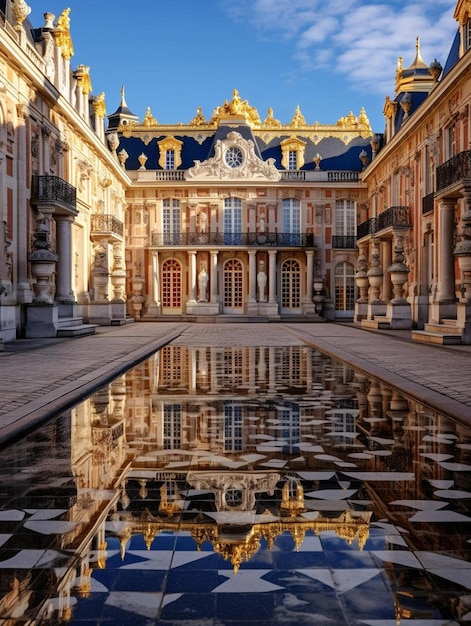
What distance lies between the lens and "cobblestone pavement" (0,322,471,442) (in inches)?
299

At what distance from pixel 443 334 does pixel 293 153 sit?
26322 mm

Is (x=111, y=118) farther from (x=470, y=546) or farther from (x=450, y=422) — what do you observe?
(x=470, y=546)

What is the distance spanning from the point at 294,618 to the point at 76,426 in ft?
14.7

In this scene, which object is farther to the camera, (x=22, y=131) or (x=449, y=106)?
(x=449, y=106)

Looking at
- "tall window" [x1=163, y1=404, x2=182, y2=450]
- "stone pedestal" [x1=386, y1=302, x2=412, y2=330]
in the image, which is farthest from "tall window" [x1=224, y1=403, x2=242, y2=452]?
"stone pedestal" [x1=386, y1=302, x2=412, y2=330]

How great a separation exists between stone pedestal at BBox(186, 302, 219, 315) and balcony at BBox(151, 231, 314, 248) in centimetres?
353

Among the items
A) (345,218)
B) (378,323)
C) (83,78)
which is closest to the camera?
(378,323)

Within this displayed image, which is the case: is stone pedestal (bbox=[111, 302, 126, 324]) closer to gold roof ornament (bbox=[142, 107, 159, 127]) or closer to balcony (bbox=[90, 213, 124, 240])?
balcony (bbox=[90, 213, 124, 240])

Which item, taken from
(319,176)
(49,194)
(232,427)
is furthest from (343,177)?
(232,427)

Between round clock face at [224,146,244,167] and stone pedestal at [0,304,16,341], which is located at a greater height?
round clock face at [224,146,244,167]

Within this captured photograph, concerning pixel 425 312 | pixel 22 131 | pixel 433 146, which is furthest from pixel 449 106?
pixel 22 131

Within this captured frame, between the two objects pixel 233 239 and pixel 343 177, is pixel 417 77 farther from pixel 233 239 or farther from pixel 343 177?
pixel 233 239

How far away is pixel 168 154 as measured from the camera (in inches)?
1656

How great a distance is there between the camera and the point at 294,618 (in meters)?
2.85
